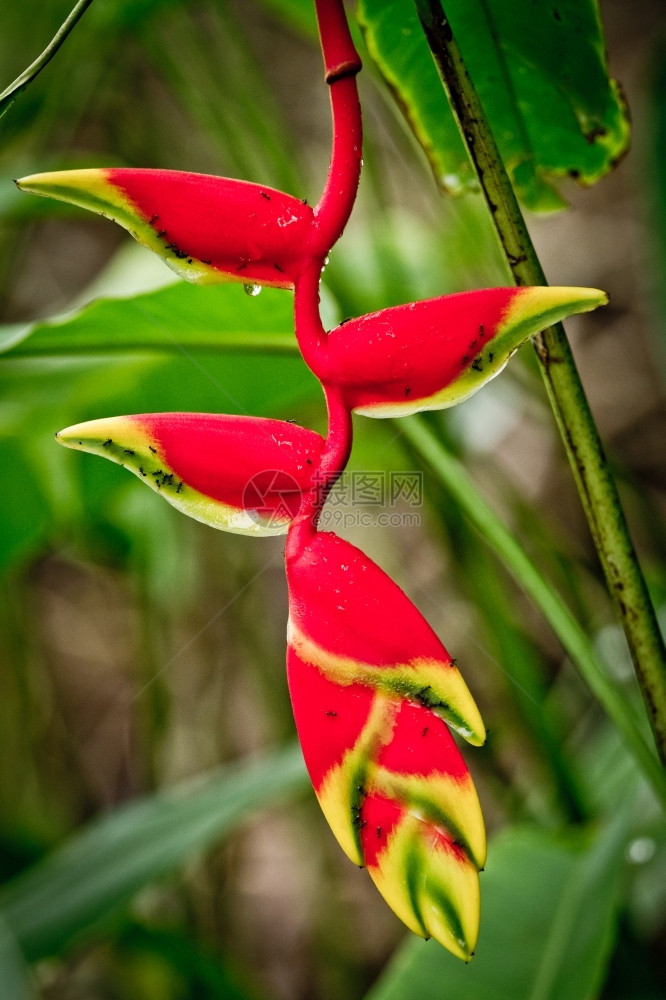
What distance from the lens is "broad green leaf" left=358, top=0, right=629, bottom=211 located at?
0.31 meters

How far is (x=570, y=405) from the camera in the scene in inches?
9.9

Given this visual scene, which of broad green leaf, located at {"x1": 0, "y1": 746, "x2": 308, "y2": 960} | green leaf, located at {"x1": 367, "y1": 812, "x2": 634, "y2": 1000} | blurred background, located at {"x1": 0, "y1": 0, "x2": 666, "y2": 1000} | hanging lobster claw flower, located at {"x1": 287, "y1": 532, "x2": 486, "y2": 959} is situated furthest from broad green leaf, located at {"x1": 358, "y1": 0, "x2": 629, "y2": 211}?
broad green leaf, located at {"x1": 0, "y1": 746, "x2": 308, "y2": 960}

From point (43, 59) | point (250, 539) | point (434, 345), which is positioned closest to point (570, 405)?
point (434, 345)

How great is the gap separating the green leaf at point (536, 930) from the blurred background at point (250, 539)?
146 mm

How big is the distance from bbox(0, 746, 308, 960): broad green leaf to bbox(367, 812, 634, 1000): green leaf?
7.6 inches

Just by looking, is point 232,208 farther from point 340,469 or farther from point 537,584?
point 537,584

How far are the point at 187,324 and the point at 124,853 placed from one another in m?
0.41

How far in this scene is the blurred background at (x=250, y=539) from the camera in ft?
2.02

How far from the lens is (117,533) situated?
889 millimetres

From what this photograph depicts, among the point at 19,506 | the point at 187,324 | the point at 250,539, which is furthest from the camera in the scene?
the point at 250,539

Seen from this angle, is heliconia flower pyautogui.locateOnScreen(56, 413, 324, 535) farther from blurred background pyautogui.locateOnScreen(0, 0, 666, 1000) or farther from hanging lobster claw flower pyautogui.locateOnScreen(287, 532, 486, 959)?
blurred background pyautogui.locateOnScreen(0, 0, 666, 1000)

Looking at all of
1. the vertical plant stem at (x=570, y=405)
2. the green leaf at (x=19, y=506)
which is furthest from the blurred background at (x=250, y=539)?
the vertical plant stem at (x=570, y=405)

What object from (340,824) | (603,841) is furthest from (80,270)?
(340,824)

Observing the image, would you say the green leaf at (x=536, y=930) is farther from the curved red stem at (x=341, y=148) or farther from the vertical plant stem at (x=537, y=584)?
the curved red stem at (x=341, y=148)
